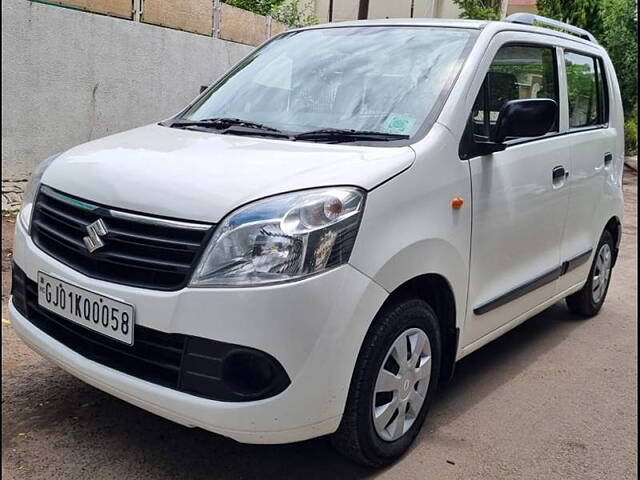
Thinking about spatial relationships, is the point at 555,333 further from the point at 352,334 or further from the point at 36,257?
the point at 36,257

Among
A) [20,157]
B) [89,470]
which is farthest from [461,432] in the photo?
[20,157]

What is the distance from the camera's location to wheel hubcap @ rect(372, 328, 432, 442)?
8.71 ft

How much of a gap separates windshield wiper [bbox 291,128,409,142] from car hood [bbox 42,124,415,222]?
10cm

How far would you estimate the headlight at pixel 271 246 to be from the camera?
7.39ft

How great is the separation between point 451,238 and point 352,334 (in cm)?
→ 75

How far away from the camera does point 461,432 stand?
317cm

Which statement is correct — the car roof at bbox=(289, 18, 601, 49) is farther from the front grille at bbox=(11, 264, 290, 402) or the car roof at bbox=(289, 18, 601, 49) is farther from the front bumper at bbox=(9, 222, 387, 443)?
the front grille at bbox=(11, 264, 290, 402)

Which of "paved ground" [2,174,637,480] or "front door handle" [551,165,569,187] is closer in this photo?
"paved ground" [2,174,637,480]

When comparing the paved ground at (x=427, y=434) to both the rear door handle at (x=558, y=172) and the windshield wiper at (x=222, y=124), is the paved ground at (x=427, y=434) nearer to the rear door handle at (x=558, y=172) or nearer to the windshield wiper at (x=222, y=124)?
the rear door handle at (x=558, y=172)

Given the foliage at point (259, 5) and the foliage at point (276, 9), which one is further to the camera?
the foliage at point (276, 9)

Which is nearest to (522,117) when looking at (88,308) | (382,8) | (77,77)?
(88,308)

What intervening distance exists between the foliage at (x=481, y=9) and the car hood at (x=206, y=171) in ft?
65.9

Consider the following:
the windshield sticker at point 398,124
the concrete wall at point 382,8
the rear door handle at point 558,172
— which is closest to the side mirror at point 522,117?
the windshield sticker at point 398,124

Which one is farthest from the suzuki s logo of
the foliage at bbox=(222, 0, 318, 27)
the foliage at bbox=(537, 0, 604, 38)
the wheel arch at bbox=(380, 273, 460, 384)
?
the foliage at bbox=(537, 0, 604, 38)
